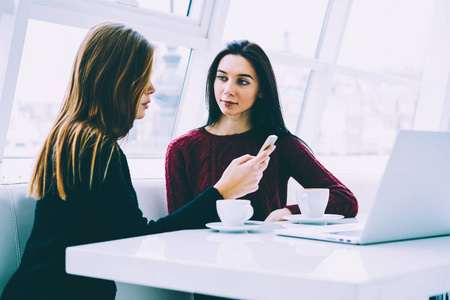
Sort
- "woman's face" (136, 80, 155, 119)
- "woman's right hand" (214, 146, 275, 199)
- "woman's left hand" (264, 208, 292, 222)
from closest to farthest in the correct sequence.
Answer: "woman's right hand" (214, 146, 275, 199) → "woman's face" (136, 80, 155, 119) → "woman's left hand" (264, 208, 292, 222)

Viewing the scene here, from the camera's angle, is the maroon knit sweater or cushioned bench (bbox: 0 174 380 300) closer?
cushioned bench (bbox: 0 174 380 300)

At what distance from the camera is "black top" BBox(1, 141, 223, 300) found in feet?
4.23

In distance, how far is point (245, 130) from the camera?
2.27 meters

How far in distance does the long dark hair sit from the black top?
983 millimetres

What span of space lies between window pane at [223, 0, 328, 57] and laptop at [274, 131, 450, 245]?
6.89ft

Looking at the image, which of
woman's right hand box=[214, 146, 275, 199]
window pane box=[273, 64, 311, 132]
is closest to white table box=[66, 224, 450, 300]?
woman's right hand box=[214, 146, 275, 199]

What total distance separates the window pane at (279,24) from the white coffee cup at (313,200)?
179 cm

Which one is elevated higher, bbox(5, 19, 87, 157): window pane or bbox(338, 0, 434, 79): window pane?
bbox(338, 0, 434, 79): window pane

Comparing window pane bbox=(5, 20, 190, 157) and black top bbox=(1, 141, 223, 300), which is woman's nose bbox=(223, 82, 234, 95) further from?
black top bbox=(1, 141, 223, 300)

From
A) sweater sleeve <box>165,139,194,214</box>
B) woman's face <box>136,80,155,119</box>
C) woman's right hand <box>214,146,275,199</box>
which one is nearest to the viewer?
woman's right hand <box>214,146,275,199</box>

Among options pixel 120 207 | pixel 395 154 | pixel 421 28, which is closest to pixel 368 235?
pixel 395 154

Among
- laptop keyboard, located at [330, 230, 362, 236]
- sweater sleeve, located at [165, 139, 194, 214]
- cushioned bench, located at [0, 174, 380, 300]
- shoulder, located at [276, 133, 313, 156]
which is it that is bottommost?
cushioned bench, located at [0, 174, 380, 300]

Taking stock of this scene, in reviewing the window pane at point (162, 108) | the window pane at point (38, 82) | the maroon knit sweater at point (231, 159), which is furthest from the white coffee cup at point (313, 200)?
the window pane at point (162, 108)

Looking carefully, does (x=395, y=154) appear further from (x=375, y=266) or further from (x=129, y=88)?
(x=129, y=88)
